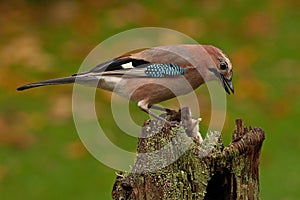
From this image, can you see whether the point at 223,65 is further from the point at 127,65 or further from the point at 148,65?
the point at 127,65

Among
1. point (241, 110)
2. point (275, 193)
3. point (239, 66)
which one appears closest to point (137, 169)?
point (275, 193)

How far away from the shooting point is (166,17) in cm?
1234

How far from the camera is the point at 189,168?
3.82m

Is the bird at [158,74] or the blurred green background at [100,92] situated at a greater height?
the blurred green background at [100,92]

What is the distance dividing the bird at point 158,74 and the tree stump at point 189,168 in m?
0.45

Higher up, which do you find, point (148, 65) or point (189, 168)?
point (148, 65)

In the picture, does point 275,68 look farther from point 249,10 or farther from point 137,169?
point 137,169

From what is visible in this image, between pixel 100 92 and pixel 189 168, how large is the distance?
6052 mm

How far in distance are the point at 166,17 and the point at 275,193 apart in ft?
16.5

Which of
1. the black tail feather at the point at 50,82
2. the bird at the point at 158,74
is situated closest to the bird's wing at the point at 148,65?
the bird at the point at 158,74

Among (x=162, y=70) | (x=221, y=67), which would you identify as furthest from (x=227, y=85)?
(x=162, y=70)

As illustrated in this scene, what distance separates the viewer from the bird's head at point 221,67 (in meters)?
4.27

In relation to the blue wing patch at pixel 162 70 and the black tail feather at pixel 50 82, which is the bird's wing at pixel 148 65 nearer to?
the blue wing patch at pixel 162 70

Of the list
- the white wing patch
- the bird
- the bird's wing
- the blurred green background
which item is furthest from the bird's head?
the blurred green background
